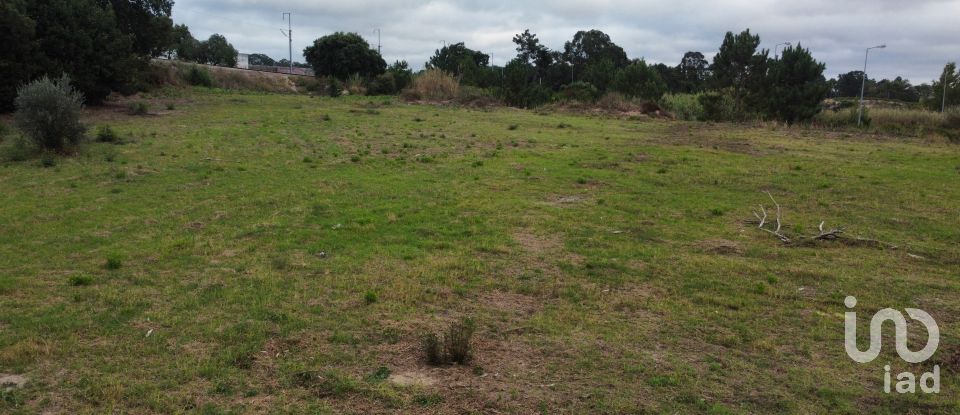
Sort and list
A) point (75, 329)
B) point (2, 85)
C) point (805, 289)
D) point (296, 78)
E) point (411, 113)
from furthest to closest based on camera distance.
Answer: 1. point (296, 78)
2. point (411, 113)
3. point (2, 85)
4. point (805, 289)
5. point (75, 329)

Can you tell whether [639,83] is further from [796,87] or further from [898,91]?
[898,91]

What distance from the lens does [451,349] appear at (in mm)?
4922

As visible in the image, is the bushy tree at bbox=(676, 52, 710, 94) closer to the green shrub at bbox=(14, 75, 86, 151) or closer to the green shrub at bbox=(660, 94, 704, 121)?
the green shrub at bbox=(660, 94, 704, 121)

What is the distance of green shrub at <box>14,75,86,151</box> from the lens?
1434 centimetres

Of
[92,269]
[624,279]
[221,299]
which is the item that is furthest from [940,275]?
[92,269]

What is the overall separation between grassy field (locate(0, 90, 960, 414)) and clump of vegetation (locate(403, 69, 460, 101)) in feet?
90.8

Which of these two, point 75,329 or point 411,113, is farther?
point 411,113

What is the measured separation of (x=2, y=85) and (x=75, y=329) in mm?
21231

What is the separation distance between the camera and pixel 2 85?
2134cm

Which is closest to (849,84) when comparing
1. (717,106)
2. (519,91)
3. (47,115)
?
(717,106)

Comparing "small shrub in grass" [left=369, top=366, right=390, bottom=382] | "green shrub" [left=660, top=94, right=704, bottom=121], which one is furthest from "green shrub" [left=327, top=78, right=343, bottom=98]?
"small shrub in grass" [left=369, top=366, right=390, bottom=382]

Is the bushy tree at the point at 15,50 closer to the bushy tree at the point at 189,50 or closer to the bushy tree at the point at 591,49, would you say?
the bushy tree at the point at 189,50

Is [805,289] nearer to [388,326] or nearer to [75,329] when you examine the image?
[388,326]

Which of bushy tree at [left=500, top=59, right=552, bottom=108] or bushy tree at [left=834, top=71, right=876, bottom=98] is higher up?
bushy tree at [left=834, top=71, right=876, bottom=98]
